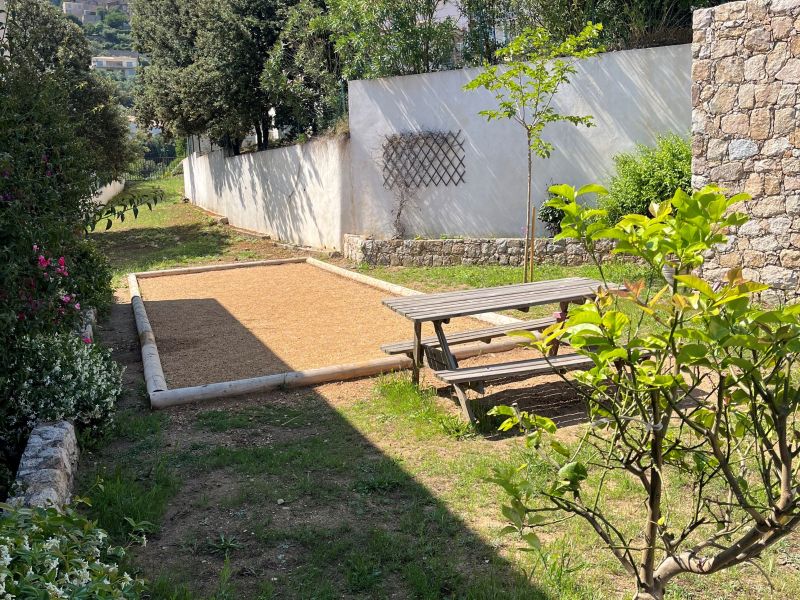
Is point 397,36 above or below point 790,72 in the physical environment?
above

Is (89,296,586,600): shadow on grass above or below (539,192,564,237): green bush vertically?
below

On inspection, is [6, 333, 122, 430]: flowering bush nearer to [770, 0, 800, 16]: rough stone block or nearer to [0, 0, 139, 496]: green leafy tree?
[0, 0, 139, 496]: green leafy tree

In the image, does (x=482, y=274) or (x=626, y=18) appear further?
(x=626, y=18)

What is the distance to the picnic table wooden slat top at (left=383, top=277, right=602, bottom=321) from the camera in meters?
5.35

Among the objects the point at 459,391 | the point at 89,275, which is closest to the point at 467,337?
the point at 459,391

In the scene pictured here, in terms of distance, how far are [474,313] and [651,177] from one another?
5.12m

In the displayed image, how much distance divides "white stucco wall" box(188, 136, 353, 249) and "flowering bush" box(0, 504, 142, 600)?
10.6 metres

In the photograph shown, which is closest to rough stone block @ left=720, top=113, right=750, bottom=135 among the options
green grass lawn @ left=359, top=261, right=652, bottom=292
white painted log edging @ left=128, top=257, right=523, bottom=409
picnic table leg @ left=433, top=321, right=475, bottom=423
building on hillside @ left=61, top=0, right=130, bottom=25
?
green grass lawn @ left=359, top=261, right=652, bottom=292

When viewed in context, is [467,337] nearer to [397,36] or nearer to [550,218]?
[550,218]

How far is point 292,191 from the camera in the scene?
15.4 meters

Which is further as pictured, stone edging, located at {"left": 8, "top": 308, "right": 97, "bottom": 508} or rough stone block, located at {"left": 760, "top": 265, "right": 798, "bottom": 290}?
rough stone block, located at {"left": 760, "top": 265, "right": 798, "bottom": 290}

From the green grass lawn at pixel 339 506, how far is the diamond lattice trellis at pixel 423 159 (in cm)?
667

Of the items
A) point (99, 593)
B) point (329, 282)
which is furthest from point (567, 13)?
point (99, 593)

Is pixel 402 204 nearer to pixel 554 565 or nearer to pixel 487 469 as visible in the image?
pixel 487 469
